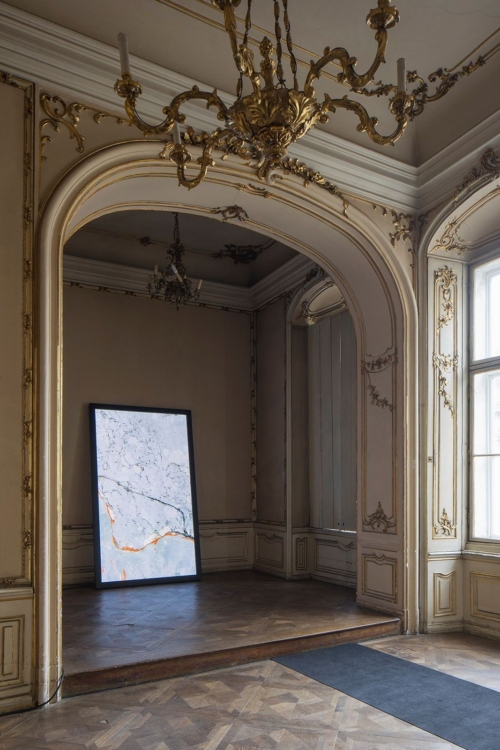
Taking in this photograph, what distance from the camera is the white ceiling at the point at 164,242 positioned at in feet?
22.9

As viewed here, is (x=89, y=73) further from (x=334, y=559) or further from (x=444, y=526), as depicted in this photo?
(x=334, y=559)

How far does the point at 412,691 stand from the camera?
3854 millimetres

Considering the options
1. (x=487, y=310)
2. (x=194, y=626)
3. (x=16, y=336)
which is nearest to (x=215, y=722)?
(x=194, y=626)

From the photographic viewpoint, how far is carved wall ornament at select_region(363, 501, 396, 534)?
5.39m

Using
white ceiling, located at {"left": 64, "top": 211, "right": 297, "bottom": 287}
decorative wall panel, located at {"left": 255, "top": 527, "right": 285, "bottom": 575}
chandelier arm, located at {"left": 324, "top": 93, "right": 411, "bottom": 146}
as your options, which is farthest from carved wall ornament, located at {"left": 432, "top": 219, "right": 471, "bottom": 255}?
decorative wall panel, located at {"left": 255, "top": 527, "right": 285, "bottom": 575}

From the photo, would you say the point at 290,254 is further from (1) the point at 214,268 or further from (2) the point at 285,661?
(2) the point at 285,661

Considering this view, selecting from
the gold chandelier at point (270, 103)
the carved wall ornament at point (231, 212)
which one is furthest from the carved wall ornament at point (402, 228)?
the gold chandelier at point (270, 103)

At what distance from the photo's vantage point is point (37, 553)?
11.8 feet

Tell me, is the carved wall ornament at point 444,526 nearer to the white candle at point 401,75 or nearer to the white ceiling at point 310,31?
the white ceiling at point 310,31

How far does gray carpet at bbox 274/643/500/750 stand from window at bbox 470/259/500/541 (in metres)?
1.56

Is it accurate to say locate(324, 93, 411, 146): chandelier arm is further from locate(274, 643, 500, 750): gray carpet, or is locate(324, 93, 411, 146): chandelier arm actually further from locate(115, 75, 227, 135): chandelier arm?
locate(274, 643, 500, 750): gray carpet

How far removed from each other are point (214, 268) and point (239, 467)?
256 centimetres

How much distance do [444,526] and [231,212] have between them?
328cm

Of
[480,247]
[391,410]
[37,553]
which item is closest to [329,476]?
[391,410]
